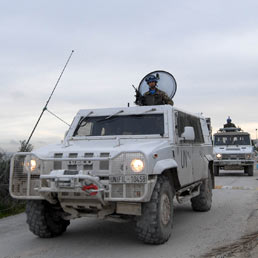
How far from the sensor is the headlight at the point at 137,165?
15.9ft

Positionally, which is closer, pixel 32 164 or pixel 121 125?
pixel 32 164

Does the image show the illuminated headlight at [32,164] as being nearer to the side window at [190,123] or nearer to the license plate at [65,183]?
the license plate at [65,183]

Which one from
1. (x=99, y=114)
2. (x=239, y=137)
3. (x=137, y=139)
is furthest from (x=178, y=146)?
(x=239, y=137)

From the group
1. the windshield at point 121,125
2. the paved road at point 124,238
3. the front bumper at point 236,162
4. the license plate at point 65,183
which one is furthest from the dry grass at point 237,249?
the front bumper at point 236,162

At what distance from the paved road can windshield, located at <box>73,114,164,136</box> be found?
5.31 ft

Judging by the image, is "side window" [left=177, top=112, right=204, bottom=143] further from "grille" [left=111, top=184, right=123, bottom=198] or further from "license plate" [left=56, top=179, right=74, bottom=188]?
"license plate" [left=56, top=179, right=74, bottom=188]

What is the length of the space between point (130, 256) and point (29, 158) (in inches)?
75.2

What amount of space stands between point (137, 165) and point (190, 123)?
9.41 ft

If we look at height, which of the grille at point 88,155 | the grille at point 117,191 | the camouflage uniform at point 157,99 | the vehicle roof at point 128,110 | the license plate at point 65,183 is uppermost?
the camouflage uniform at point 157,99

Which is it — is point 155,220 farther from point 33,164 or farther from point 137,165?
point 33,164

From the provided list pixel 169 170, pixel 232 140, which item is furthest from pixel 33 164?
pixel 232 140

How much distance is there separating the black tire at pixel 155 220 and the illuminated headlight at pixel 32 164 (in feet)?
5.11

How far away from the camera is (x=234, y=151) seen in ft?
60.1

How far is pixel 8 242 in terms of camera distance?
5664mm
